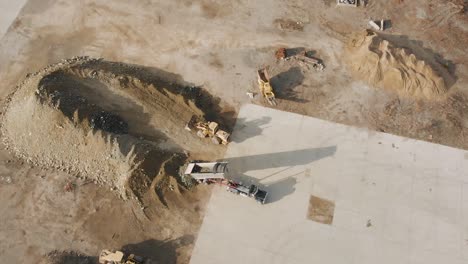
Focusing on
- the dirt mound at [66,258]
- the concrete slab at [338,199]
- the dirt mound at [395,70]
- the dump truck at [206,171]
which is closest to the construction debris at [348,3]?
the dirt mound at [395,70]

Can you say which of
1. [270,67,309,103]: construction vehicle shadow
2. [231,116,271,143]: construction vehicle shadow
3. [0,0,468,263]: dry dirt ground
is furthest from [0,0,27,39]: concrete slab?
[270,67,309,103]: construction vehicle shadow

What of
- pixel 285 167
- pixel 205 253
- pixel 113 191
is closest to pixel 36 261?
pixel 113 191

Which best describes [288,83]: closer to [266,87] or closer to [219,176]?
[266,87]


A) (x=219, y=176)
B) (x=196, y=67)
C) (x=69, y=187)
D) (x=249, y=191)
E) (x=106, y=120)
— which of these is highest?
(x=196, y=67)

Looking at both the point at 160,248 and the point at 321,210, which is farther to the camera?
the point at 321,210

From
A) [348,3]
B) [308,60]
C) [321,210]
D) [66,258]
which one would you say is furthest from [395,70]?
[66,258]

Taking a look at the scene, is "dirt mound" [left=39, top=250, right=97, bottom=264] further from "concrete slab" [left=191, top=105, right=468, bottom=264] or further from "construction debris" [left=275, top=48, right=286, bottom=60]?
"construction debris" [left=275, top=48, right=286, bottom=60]
